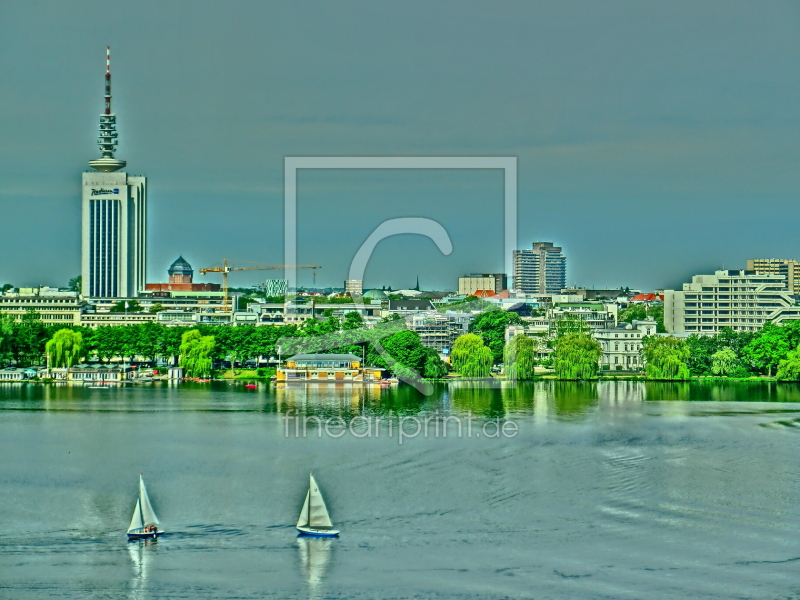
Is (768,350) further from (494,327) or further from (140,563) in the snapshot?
(140,563)

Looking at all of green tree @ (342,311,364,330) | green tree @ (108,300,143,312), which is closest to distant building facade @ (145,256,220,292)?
green tree @ (108,300,143,312)

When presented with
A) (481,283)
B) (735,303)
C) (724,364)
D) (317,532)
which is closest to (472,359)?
(724,364)

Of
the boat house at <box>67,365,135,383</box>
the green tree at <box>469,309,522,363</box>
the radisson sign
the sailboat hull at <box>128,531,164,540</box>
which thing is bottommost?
the sailboat hull at <box>128,531,164,540</box>

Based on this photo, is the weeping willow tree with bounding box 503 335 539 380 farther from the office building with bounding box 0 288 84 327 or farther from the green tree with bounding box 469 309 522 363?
the office building with bounding box 0 288 84 327

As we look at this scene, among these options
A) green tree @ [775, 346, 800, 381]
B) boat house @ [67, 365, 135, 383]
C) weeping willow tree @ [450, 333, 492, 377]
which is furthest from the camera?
weeping willow tree @ [450, 333, 492, 377]

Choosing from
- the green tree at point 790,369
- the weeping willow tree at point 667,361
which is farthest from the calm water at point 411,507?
the weeping willow tree at point 667,361

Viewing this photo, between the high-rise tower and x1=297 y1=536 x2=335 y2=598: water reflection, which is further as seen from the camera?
the high-rise tower
